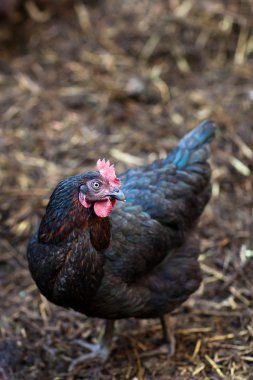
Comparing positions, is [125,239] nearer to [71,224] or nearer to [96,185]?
[71,224]

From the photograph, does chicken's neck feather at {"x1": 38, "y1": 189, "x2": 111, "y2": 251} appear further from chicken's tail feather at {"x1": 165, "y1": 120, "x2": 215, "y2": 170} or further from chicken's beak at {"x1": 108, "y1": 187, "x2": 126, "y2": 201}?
chicken's tail feather at {"x1": 165, "y1": 120, "x2": 215, "y2": 170}

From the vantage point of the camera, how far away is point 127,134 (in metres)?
6.60

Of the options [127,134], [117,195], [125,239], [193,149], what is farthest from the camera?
[127,134]

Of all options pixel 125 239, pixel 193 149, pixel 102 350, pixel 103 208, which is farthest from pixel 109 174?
pixel 102 350

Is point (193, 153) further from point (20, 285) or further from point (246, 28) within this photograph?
point (246, 28)

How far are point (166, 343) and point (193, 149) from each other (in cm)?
149

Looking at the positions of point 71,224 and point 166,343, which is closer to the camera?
point 71,224

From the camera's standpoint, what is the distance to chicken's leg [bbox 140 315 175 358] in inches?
184

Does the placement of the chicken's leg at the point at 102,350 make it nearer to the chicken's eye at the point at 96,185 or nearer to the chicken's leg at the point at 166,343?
the chicken's leg at the point at 166,343

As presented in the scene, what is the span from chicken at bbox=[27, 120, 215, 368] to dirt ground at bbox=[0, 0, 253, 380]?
0.36 m

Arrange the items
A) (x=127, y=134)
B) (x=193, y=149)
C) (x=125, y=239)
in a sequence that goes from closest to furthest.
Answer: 1. (x=125, y=239)
2. (x=193, y=149)
3. (x=127, y=134)

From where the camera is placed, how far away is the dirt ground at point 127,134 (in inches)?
186

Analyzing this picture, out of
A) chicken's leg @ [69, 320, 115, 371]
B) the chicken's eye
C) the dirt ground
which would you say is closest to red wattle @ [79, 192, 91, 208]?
the chicken's eye

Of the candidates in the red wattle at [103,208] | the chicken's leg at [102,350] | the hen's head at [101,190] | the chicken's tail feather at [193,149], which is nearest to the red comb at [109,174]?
the hen's head at [101,190]
